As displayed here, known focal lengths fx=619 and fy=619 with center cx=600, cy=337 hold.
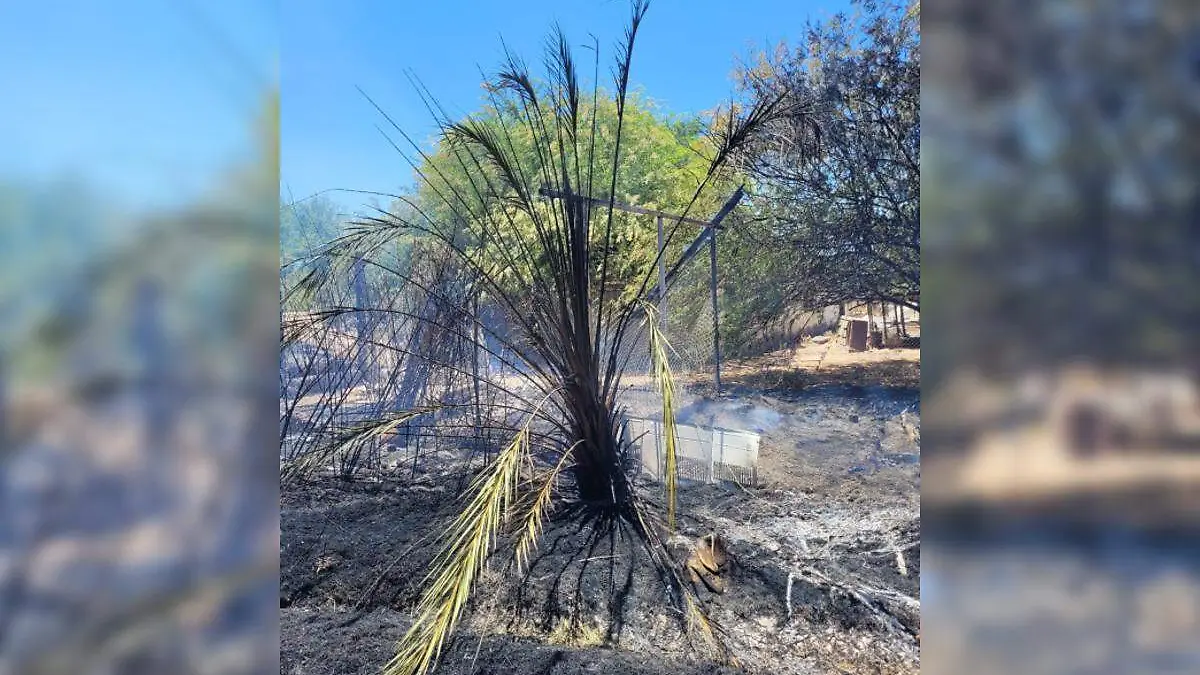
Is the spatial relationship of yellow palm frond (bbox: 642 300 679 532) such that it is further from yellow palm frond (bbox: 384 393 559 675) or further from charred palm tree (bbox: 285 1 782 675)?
yellow palm frond (bbox: 384 393 559 675)

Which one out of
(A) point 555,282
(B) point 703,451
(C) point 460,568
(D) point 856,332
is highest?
(A) point 555,282

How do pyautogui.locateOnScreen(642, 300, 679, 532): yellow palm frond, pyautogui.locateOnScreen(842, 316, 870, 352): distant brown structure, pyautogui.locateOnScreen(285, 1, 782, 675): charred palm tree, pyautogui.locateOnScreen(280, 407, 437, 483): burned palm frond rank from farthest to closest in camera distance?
1. pyautogui.locateOnScreen(280, 407, 437, 483): burned palm frond
2. pyautogui.locateOnScreen(285, 1, 782, 675): charred palm tree
3. pyautogui.locateOnScreen(842, 316, 870, 352): distant brown structure
4. pyautogui.locateOnScreen(642, 300, 679, 532): yellow palm frond

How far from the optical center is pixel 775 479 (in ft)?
6.64

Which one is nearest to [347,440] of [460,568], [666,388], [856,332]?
[460,568]

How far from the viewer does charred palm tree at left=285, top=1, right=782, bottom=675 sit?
2062 millimetres

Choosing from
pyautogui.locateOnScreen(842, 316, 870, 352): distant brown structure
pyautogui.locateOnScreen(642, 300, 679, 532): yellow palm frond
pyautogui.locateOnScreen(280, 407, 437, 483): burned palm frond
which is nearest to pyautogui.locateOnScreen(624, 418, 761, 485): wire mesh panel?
pyautogui.locateOnScreen(642, 300, 679, 532): yellow palm frond

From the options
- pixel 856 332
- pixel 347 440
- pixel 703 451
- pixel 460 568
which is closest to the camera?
pixel 460 568

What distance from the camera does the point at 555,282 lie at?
2.21 m

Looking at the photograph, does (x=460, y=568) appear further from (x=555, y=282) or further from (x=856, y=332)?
(x=856, y=332)

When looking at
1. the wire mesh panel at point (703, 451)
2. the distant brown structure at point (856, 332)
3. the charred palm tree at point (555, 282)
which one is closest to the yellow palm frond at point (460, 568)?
the charred palm tree at point (555, 282)

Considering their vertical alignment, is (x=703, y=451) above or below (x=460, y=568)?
above
